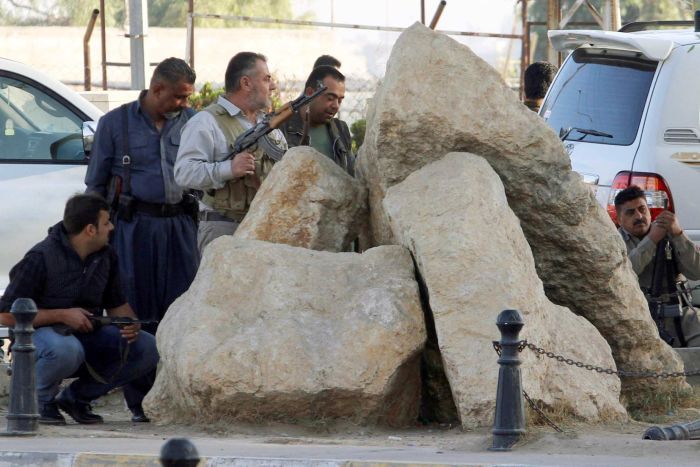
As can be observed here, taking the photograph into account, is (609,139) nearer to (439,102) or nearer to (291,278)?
(439,102)

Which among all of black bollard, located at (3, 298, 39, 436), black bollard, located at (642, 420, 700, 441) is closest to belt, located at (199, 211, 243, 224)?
black bollard, located at (3, 298, 39, 436)

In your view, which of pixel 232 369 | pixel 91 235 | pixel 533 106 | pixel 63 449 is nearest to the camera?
pixel 63 449

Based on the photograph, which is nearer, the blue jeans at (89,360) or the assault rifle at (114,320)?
the blue jeans at (89,360)

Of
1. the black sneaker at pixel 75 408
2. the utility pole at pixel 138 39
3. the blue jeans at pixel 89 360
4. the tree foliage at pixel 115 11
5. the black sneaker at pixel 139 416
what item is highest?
the tree foliage at pixel 115 11

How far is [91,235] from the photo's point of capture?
676cm

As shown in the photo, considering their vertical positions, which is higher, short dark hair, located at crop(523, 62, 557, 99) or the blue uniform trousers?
short dark hair, located at crop(523, 62, 557, 99)

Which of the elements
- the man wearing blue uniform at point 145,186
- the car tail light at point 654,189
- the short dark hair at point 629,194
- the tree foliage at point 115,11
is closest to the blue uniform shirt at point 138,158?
the man wearing blue uniform at point 145,186

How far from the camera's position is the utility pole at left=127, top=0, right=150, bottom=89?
1414 centimetres

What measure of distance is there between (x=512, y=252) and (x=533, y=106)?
4.45m

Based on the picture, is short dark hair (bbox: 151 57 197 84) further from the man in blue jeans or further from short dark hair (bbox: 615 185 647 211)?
short dark hair (bbox: 615 185 647 211)

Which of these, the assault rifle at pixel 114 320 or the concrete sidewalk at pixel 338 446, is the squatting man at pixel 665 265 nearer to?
the concrete sidewalk at pixel 338 446

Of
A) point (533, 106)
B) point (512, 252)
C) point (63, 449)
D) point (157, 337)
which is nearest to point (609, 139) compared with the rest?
point (533, 106)

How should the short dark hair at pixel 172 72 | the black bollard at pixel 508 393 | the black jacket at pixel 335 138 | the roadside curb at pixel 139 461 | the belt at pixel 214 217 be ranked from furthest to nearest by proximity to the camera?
the black jacket at pixel 335 138
the belt at pixel 214 217
the short dark hair at pixel 172 72
the black bollard at pixel 508 393
the roadside curb at pixel 139 461

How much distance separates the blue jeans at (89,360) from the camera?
6.66m
